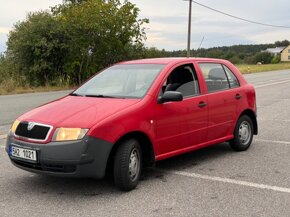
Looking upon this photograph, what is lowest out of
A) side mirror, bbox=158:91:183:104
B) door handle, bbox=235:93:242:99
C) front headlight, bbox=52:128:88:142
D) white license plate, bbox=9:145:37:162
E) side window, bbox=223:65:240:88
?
white license plate, bbox=9:145:37:162

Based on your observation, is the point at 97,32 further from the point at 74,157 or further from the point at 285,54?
the point at 285,54

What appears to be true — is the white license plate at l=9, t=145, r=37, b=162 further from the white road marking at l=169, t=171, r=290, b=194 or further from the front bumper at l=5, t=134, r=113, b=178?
the white road marking at l=169, t=171, r=290, b=194

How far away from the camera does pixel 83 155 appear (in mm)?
4488

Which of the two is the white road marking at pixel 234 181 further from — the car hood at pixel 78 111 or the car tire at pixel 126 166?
the car hood at pixel 78 111

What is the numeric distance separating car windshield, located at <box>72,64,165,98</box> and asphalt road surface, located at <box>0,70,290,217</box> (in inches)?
44.7

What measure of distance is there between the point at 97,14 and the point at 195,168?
771 inches

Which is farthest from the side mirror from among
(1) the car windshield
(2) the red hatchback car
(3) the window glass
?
(3) the window glass

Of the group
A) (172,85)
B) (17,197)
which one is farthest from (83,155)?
(172,85)

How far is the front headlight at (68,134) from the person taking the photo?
4504 mm

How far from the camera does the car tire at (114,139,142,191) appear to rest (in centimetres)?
477

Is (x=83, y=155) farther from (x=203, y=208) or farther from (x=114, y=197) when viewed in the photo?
(x=203, y=208)

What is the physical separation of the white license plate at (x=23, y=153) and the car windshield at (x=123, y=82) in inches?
49.1

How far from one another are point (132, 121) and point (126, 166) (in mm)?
527

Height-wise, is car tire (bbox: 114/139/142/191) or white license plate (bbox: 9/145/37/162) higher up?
white license plate (bbox: 9/145/37/162)
